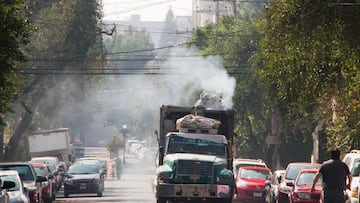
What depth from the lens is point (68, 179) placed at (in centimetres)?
5284

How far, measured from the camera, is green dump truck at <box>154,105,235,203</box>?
3400 centimetres

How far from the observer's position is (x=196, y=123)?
36969mm

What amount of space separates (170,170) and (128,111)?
13560 centimetres

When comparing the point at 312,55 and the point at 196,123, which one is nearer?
the point at 196,123

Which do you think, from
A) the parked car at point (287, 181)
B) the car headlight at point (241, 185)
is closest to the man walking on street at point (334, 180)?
the parked car at point (287, 181)

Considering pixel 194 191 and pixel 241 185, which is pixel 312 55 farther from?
pixel 241 185

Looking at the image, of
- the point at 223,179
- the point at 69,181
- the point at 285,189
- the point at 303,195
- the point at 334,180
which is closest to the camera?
the point at 334,180

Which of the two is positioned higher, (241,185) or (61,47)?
(61,47)

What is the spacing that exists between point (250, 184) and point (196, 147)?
11.3 metres

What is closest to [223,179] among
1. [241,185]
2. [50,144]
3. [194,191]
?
[194,191]

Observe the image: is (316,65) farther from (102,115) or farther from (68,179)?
(102,115)

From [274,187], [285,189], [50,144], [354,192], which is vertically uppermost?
[354,192]

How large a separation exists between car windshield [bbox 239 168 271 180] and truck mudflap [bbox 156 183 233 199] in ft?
44.3

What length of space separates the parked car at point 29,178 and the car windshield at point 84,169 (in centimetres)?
1645
